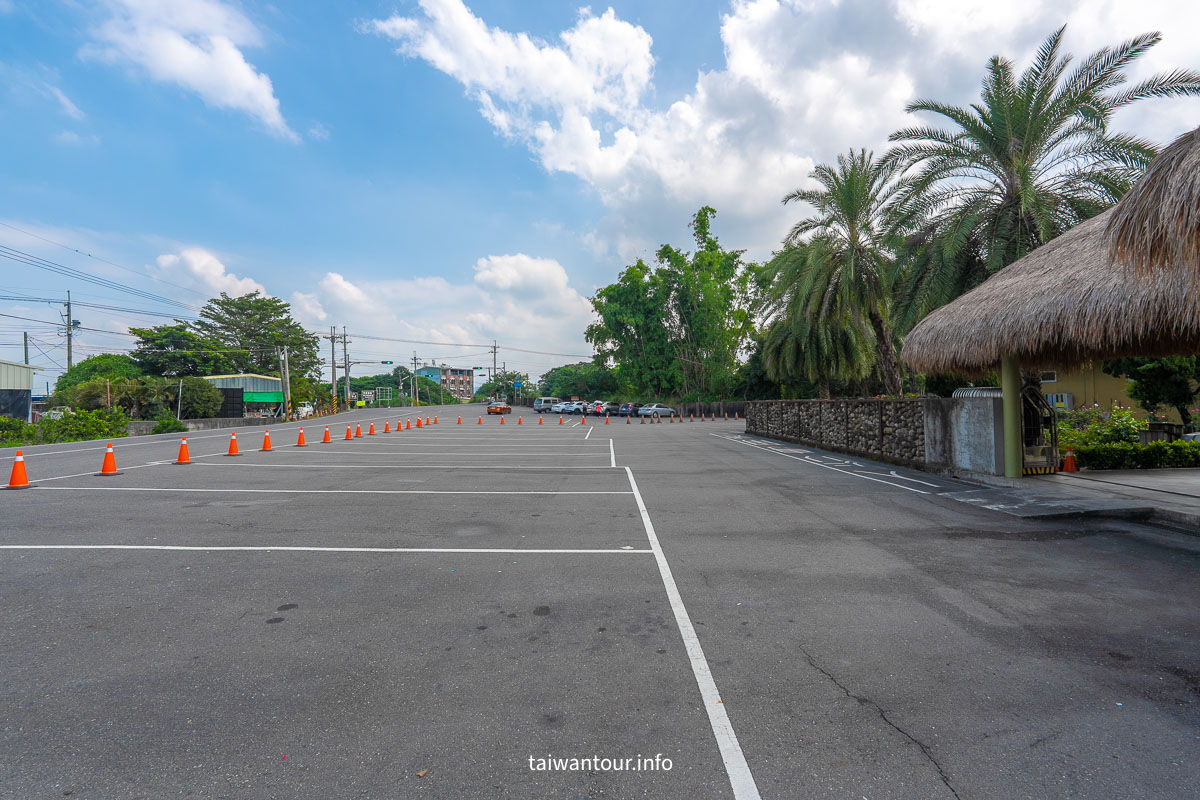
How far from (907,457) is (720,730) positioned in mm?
12972

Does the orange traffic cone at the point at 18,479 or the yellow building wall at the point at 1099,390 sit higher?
the yellow building wall at the point at 1099,390

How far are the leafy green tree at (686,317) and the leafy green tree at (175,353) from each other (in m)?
41.4

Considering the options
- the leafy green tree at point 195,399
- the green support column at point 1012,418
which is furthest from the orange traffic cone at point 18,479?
the leafy green tree at point 195,399

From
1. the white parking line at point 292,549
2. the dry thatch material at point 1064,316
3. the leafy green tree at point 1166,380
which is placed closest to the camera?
the white parking line at point 292,549

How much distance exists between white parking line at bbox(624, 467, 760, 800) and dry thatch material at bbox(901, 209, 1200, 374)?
6.57 m

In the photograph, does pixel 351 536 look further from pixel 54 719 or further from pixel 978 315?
pixel 978 315

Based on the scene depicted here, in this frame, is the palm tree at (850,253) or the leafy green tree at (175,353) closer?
the palm tree at (850,253)

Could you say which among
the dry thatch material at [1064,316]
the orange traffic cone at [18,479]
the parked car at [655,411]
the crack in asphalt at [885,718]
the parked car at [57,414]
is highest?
the dry thatch material at [1064,316]

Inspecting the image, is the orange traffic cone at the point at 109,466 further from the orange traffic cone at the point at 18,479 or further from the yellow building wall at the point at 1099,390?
the yellow building wall at the point at 1099,390

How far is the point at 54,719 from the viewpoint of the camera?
120 inches

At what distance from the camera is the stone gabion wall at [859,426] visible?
13953mm

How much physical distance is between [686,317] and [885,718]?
58.1 meters

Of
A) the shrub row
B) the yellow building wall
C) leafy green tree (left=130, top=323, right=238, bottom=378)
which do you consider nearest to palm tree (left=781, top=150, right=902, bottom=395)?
the yellow building wall

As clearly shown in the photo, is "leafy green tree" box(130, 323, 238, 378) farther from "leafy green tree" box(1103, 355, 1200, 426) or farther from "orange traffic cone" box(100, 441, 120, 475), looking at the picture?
"leafy green tree" box(1103, 355, 1200, 426)
